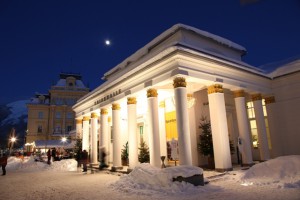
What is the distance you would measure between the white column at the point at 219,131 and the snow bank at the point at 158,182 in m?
2.91

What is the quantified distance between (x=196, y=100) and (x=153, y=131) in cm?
440

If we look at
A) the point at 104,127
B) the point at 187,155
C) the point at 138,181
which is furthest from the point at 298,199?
the point at 104,127

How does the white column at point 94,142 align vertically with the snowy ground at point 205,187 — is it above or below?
above

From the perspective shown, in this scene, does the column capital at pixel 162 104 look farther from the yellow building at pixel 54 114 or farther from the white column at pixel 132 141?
the yellow building at pixel 54 114

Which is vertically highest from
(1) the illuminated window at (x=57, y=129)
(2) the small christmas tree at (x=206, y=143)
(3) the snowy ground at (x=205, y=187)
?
(1) the illuminated window at (x=57, y=129)

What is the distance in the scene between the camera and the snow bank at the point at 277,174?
770cm

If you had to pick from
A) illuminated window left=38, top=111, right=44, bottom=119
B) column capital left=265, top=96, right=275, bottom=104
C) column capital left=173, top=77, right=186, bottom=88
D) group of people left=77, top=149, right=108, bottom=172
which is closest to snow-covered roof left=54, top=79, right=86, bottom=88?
illuminated window left=38, top=111, right=44, bottom=119

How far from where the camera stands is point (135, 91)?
12578 mm

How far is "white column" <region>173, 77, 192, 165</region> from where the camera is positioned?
972 cm

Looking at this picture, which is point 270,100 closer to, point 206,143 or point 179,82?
point 206,143

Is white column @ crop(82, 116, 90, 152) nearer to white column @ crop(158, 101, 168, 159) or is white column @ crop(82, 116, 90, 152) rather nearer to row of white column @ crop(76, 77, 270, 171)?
row of white column @ crop(76, 77, 270, 171)

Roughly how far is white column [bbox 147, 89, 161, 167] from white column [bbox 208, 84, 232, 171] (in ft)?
9.29

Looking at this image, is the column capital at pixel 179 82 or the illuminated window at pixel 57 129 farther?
the illuminated window at pixel 57 129

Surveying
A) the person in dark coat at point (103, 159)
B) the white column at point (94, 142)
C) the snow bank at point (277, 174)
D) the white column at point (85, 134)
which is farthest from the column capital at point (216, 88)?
the white column at point (85, 134)
